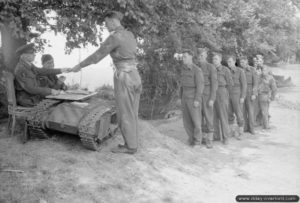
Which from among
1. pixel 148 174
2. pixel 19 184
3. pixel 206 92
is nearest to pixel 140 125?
pixel 206 92

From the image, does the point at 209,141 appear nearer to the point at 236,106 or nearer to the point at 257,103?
the point at 236,106

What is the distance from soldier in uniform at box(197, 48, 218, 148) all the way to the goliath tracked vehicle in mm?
2919

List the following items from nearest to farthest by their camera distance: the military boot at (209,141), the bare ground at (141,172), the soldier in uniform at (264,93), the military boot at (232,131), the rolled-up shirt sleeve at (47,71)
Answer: the bare ground at (141,172), the rolled-up shirt sleeve at (47,71), the military boot at (209,141), the military boot at (232,131), the soldier in uniform at (264,93)

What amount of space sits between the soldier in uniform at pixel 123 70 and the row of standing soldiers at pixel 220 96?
2.31 metres

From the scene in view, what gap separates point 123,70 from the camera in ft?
20.1

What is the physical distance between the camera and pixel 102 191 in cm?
492

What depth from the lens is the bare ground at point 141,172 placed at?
16.0 ft

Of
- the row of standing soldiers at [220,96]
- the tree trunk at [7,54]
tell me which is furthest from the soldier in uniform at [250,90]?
the tree trunk at [7,54]

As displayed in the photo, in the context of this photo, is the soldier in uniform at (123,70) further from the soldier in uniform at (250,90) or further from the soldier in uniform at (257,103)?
the soldier in uniform at (257,103)

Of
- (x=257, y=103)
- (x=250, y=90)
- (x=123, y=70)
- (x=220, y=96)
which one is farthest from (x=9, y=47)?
(x=257, y=103)

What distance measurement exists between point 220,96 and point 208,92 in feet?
2.01

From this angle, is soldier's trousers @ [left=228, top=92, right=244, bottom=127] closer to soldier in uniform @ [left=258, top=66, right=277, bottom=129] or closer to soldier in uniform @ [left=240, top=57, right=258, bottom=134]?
soldier in uniform @ [left=240, top=57, right=258, bottom=134]

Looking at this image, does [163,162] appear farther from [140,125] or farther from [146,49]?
[146,49]

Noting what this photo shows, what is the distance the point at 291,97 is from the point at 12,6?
1511 centimetres
